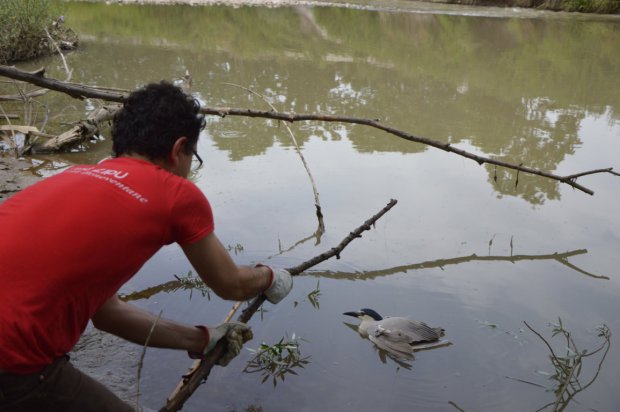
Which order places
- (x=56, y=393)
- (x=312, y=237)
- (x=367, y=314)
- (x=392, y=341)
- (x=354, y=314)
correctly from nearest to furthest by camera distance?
(x=56, y=393) → (x=392, y=341) → (x=367, y=314) → (x=354, y=314) → (x=312, y=237)

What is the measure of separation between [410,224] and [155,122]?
3.22 m

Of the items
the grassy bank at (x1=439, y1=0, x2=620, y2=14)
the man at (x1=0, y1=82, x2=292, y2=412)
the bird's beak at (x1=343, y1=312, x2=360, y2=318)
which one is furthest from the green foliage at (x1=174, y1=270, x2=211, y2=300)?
the grassy bank at (x1=439, y1=0, x2=620, y2=14)

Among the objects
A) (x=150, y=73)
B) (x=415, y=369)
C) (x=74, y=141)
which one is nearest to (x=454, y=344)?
(x=415, y=369)

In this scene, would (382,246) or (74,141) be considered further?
(74,141)

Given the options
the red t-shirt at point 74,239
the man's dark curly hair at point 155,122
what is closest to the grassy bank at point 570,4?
the man's dark curly hair at point 155,122

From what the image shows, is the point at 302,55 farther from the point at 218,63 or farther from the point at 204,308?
the point at 204,308

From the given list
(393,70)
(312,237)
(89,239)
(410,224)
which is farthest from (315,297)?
(393,70)

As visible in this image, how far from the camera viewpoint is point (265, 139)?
7152 mm

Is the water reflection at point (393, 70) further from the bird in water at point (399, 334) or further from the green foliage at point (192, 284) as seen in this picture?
the green foliage at point (192, 284)

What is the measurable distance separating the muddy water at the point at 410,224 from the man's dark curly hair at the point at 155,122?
4.56ft

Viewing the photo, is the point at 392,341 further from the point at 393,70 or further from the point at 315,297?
the point at 393,70

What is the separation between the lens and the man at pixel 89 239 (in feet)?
5.41

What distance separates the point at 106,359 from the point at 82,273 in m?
1.51

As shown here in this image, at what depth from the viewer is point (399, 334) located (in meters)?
3.21
